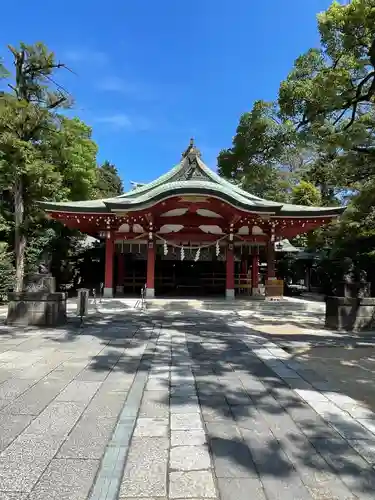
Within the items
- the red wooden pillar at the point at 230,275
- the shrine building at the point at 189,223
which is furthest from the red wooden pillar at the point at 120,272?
the red wooden pillar at the point at 230,275

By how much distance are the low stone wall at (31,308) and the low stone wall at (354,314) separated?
7376 mm

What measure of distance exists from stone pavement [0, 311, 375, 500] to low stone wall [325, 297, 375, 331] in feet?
13.6

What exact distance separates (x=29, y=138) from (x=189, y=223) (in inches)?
313

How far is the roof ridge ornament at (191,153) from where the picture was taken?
18000mm

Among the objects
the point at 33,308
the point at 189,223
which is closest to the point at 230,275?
the point at 189,223

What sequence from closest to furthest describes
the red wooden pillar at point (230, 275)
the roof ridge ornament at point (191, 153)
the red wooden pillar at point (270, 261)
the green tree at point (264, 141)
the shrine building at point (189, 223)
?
the green tree at point (264, 141) < the shrine building at point (189, 223) < the red wooden pillar at point (230, 275) < the red wooden pillar at point (270, 261) < the roof ridge ornament at point (191, 153)

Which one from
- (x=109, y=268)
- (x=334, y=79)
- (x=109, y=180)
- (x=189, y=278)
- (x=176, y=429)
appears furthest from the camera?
(x=109, y=180)

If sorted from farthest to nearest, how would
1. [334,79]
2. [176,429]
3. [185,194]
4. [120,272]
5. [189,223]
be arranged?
[120,272], [189,223], [185,194], [334,79], [176,429]

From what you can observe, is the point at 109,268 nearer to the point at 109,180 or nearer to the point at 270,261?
the point at 270,261

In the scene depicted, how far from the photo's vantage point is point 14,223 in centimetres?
1716

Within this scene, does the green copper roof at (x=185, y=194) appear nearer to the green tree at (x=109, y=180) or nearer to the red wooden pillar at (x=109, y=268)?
the red wooden pillar at (x=109, y=268)

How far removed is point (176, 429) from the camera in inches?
138

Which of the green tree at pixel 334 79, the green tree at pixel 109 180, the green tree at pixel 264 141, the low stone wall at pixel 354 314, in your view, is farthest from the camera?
the green tree at pixel 109 180

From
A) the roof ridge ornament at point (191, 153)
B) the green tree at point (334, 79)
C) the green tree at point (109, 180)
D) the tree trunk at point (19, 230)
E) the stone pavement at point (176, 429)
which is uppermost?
the green tree at point (109, 180)
